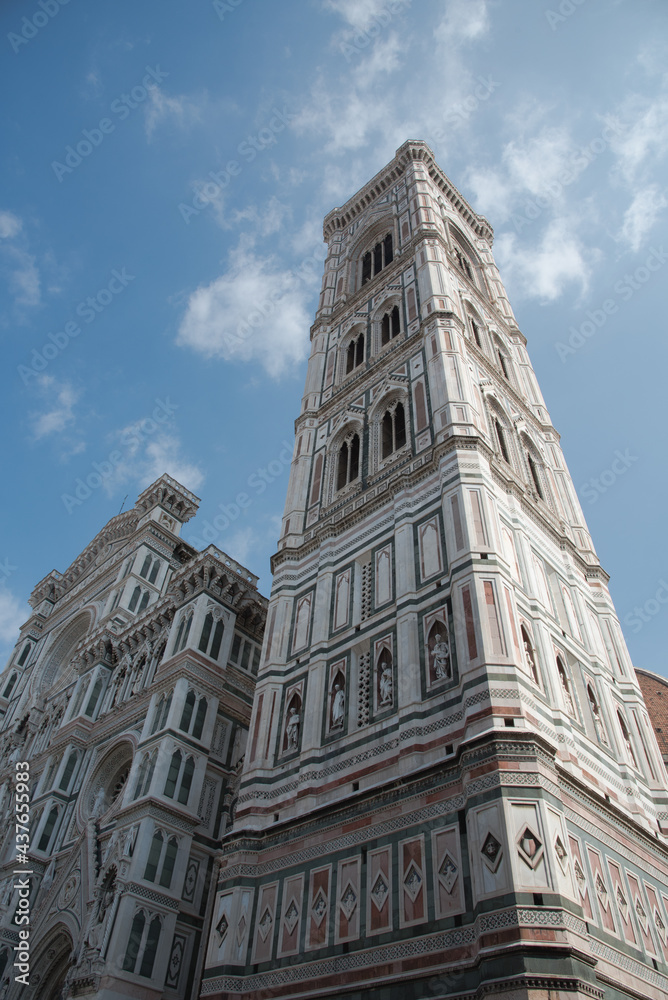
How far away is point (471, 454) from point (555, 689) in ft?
18.4

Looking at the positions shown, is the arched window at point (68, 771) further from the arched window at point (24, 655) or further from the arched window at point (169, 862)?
the arched window at point (24, 655)

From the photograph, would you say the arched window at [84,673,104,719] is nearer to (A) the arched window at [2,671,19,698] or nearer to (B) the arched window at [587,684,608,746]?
(A) the arched window at [2,671,19,698]

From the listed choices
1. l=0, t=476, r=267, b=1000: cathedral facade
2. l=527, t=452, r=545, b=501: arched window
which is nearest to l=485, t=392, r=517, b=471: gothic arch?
l=527, t=452, r=545, b=501: arched window

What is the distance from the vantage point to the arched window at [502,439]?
2086cm

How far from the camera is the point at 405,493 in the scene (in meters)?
17.6

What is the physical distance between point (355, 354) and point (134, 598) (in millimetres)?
12529

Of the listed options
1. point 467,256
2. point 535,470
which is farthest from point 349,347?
point 467,256

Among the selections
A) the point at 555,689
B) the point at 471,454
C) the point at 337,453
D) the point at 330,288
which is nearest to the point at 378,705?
the point at 555,689

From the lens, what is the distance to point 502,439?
70.4ft

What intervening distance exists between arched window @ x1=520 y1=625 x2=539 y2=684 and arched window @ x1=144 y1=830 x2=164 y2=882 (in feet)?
29.8

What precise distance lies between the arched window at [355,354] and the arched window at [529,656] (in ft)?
45.4

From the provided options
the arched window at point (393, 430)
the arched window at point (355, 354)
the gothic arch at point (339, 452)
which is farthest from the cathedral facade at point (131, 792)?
the arched window at point (355, 354)

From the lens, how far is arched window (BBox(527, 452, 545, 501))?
2145 centimetres

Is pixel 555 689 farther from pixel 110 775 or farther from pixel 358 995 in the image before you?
pixel 110 775
